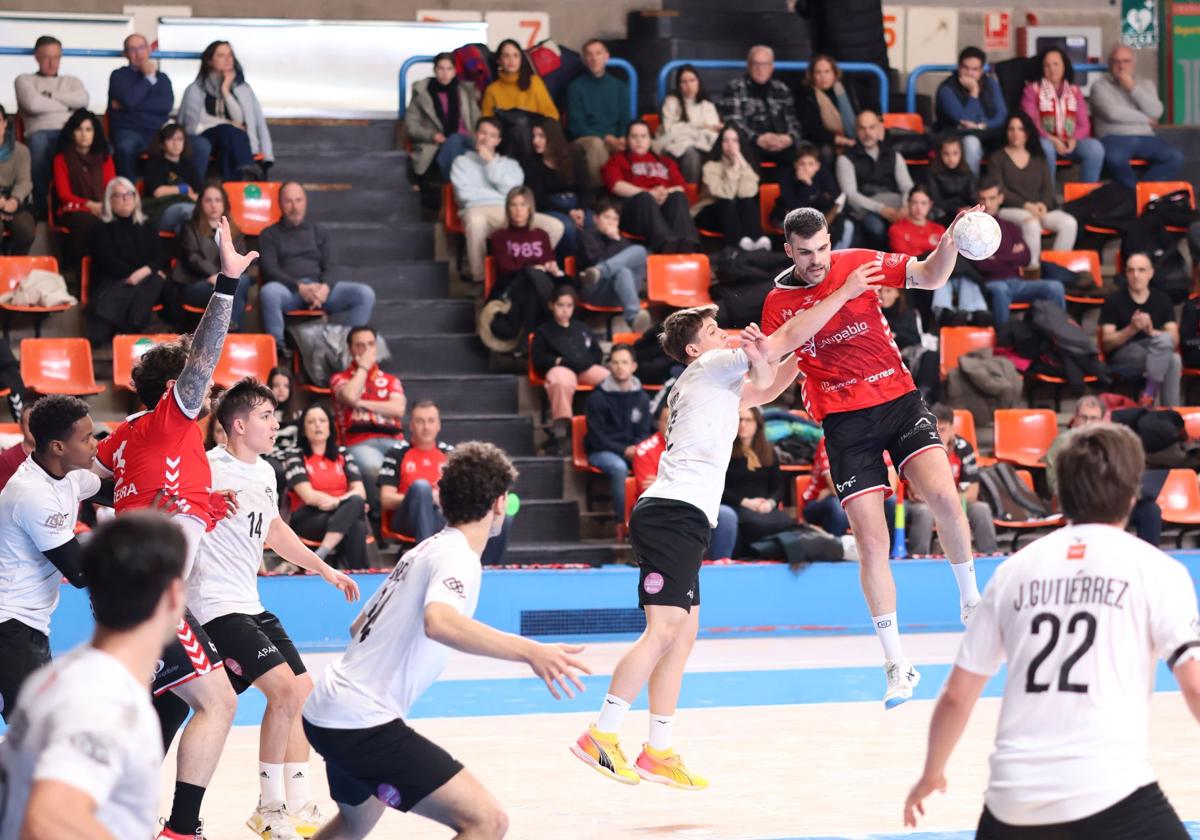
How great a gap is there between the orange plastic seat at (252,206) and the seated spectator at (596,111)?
2.76m

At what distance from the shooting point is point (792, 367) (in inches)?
266

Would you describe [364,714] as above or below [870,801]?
above

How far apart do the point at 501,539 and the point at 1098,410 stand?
15.2 feet

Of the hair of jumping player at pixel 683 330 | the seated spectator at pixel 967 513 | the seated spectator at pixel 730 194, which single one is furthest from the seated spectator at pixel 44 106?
the hair of jumping player at pixel 683 330

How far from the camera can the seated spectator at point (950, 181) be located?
14.5 meters

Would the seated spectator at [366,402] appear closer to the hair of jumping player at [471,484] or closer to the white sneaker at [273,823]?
the white sneaker at [273,823]

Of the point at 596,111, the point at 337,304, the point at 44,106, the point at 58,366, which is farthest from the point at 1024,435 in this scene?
the point at 44,106

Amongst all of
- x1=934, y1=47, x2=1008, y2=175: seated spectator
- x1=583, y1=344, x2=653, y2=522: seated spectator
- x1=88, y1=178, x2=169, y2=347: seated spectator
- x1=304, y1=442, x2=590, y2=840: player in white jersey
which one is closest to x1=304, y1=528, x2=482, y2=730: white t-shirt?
x1=304, y1=442, x2=590, y2=840: player in white jersey

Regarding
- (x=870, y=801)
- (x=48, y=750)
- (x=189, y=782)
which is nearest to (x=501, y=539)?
(x=870, y=801)

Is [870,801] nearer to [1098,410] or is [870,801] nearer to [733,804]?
[733,804]

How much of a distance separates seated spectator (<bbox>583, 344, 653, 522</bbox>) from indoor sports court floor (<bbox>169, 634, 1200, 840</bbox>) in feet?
7.11

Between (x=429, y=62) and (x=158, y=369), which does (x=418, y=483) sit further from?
(x=429, y=62)

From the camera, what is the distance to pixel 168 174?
13312mm

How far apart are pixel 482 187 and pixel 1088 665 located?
11.0 m
